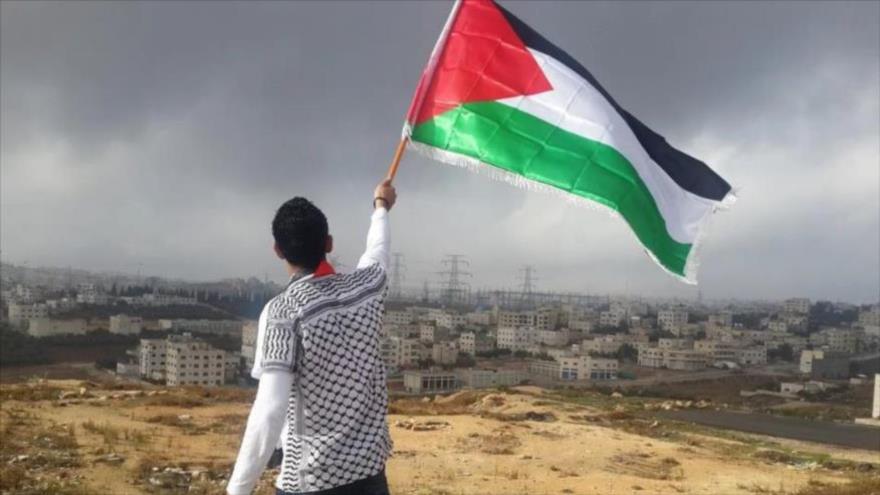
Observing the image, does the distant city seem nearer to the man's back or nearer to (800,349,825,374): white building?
(800,349,825,374): white building

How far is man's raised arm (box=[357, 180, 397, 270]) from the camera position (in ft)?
8.17

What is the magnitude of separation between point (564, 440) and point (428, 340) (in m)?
42.5

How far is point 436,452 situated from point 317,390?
26.9 feet

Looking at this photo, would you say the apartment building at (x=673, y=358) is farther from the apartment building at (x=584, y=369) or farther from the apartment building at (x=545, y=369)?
the apartment building at (x=545, y=369)

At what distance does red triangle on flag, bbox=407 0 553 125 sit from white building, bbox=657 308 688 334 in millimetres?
84009

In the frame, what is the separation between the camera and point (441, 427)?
1214cm

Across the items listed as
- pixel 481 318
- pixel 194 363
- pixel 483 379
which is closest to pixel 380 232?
pixel 194 363

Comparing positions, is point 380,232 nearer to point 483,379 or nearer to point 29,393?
point 29,393

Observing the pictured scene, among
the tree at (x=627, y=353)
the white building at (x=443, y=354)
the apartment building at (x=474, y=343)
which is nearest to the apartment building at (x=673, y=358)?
the tree at (x=627, y=353)

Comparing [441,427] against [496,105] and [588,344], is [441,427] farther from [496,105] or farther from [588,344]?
[588,344]

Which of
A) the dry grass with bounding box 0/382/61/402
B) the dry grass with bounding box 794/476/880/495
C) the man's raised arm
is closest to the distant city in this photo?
the dry grass with bounding box 0/382/61/402

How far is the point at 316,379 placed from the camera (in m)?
2.06

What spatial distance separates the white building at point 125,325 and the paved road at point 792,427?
31908 millimetres

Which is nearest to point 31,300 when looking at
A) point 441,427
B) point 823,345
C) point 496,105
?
point 441,427
